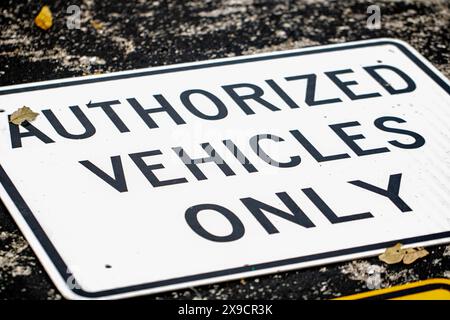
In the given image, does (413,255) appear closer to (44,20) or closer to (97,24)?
(97,24)

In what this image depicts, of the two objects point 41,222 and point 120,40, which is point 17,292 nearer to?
point 41,222

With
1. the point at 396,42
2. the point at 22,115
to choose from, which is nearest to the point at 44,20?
the point at 22,115

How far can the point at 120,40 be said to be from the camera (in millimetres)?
3057

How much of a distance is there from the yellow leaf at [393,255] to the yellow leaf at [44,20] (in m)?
1.86

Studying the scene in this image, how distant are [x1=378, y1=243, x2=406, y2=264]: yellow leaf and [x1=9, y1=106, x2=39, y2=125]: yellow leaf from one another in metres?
1.35

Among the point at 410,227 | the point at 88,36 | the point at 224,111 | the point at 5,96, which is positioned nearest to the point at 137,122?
the point at 224,111

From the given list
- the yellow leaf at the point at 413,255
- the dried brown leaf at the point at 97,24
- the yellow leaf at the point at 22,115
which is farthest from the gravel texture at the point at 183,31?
the yellow leaf at the point at 413,255

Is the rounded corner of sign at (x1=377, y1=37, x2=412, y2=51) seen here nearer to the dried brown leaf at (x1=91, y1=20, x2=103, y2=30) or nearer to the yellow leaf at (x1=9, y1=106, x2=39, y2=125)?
the dried brown leaf at (x1=91, y1=20, x2=103, y2=30)

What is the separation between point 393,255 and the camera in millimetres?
2125

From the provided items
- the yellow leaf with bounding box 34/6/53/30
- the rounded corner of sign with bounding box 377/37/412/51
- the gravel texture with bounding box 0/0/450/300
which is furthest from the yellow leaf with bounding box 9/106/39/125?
the rounded corner of sign with bounding box 377/37/412/51

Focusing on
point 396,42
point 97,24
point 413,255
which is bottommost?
point 413,255

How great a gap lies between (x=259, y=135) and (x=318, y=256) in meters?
0.59

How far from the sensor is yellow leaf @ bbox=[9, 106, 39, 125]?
8.22ft

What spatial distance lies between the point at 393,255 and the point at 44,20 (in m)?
1.92
